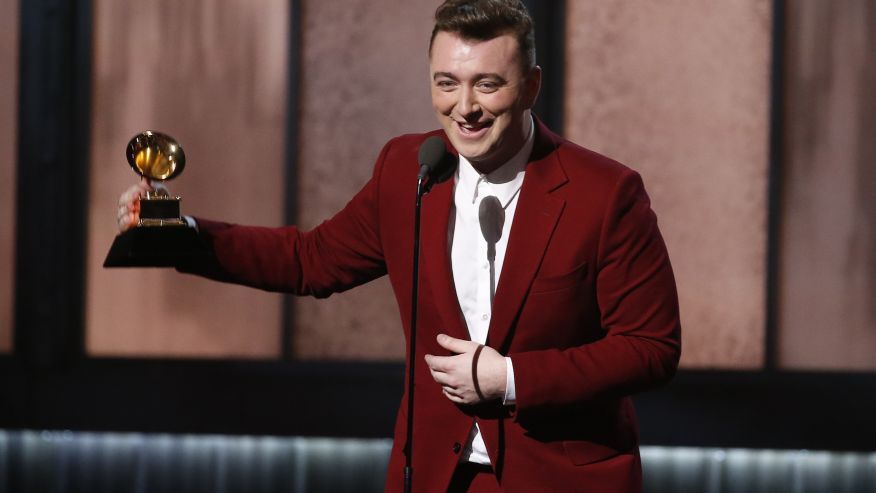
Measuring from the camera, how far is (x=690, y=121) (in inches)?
150

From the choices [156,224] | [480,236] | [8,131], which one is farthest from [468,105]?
[8,131]

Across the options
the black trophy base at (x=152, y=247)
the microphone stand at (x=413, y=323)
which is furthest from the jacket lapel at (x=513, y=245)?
the black trophy base at (x=152, y=247)

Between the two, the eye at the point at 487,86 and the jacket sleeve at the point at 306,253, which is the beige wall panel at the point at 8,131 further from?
the eye at the point at 487,86

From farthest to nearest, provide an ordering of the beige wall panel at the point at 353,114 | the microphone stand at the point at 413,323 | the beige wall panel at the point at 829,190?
the beige wall panel at the point at 353,114 < the beige wall panel at the point at 829,190 < the microphone stand at the point at 413,323

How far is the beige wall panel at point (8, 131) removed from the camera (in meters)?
3.97

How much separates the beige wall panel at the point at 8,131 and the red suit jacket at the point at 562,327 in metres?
2.45

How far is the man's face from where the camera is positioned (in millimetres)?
1884

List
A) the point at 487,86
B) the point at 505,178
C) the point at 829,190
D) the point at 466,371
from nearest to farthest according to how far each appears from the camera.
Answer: the point at 466,371, the point at 487,86, the point at 505,178, the point at 829,190

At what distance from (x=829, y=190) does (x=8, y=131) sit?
2.97m

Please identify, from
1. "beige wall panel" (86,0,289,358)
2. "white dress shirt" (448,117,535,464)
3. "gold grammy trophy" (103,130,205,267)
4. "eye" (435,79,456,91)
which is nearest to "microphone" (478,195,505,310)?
"white dress shirt" (448,117,535,464)

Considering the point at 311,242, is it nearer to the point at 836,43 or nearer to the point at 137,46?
the point at 137,46

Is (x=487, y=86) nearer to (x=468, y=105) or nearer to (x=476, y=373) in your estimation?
(x=468, y=105)

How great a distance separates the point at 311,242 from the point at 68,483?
2273 millimetres

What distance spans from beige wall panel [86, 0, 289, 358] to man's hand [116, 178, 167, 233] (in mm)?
1823
